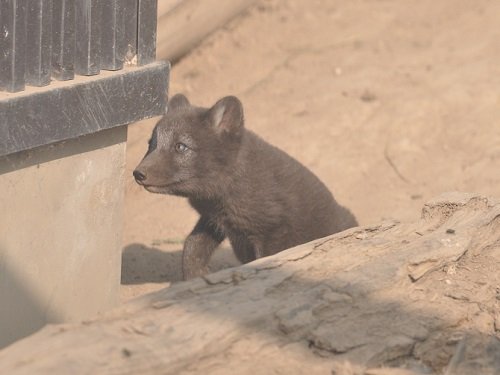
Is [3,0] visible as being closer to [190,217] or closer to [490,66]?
[190,217]

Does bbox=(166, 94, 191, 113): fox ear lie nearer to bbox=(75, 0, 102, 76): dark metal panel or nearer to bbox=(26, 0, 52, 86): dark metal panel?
bbox=(75, 0, 102, 76): dark metal panel

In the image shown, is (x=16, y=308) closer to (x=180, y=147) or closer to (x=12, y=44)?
(x=12, y=44)

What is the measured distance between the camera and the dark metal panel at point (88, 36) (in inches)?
217

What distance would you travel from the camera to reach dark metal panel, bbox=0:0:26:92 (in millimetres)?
5105

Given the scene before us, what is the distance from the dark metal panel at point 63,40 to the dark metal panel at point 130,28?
0.40 m

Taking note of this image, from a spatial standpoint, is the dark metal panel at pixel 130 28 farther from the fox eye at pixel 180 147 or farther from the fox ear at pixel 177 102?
the fox ear at pixel 177 102

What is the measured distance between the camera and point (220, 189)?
6754 millimetres

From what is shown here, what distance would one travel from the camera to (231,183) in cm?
677

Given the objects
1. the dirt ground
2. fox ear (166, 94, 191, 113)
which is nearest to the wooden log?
the dirt ground

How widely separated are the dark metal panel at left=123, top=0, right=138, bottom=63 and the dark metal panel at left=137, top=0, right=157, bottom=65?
0.07ft

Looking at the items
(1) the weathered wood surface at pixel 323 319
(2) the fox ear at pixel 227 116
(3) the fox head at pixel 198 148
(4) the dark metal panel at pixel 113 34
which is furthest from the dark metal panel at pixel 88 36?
(1) the weathered wood surface at pixel 323 319

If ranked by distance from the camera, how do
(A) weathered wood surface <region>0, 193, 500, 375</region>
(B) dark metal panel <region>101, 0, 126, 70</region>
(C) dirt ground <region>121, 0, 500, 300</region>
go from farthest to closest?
(C) dirt ground <region>121, 0, 500, 300</region>
(B) dark metal panel <region>101, 0, 126, 70</region>
(A) weathered wood surface <region>0, 193, 500, 375</region>

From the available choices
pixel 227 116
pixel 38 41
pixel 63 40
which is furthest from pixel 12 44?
pixel 227 116

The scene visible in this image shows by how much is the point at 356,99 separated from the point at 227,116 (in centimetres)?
303
